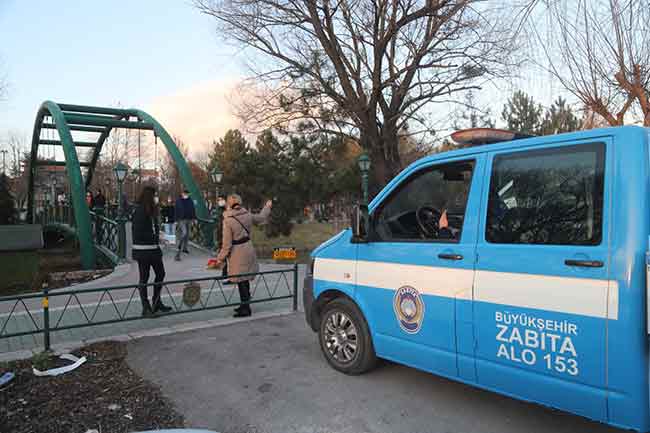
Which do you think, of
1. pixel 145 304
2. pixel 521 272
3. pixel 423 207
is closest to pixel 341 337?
pixel 423 207

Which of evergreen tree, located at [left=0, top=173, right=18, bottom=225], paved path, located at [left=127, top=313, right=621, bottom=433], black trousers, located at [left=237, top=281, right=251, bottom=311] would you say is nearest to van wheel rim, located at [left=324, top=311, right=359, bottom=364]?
paved path, located at [left=127, top=313, right=621, bottom=433]

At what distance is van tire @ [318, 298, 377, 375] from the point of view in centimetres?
423

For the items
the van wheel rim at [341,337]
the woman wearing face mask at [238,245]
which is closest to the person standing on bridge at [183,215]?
the woman wearing face mask at [238,245]

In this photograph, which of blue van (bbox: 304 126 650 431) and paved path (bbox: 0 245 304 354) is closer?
blue van (bbox: 304 126 650 431)

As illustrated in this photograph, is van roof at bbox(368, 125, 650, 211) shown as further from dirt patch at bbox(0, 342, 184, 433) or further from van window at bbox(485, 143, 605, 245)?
dirt patch at bbox(0, 342, 184, 433)

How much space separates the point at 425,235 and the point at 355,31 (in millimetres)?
13956

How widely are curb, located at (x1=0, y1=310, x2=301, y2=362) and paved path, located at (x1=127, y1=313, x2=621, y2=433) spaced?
0.60 metres

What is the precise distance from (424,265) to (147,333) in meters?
4.08

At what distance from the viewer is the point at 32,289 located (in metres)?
10.9

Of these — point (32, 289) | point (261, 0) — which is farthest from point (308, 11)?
point (32, 289)

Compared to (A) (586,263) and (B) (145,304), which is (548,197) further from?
(B) (145,304)

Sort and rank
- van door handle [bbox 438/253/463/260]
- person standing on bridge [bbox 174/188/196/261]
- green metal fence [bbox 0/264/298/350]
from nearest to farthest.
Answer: van door handle [bbox 438/253/463/260], green metal fence [bbox 0/264/298/350], person standing on bridge [bbox 174/188/196/261]

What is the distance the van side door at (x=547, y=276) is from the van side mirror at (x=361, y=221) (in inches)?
44.2

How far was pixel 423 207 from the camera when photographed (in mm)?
4305
